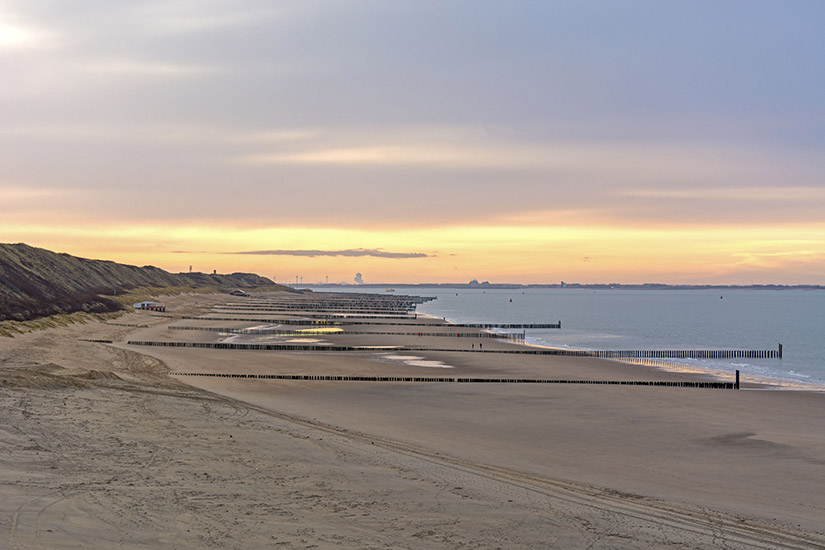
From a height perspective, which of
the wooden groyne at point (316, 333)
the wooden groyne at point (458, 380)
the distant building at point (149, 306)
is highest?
the distant building at point (149, 306)

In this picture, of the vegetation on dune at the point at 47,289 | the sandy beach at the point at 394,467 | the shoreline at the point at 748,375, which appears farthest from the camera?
the vegetation on dune at the point at 47,289

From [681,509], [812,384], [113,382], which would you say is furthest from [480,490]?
[812,384]

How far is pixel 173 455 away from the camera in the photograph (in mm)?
17672

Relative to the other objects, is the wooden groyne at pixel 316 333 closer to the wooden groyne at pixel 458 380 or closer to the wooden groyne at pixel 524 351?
the wooden groyne at pixel 524 351

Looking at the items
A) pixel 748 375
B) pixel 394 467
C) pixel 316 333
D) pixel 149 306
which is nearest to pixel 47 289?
pixel 149 306

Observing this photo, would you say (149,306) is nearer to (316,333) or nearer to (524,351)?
(316,333)

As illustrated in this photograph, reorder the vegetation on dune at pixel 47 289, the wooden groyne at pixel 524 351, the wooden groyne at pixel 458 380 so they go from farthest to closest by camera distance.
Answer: the vegetation on dune at pixel 47 289 < the wooden groyne at pixel 524 351 < the wooden groyne at pixel 458 380

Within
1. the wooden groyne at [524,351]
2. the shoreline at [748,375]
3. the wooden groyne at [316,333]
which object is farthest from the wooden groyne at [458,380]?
the wooden groyne at [316,333]

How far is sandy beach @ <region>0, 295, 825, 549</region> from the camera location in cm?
1281

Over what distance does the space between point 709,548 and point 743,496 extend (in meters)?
6.67

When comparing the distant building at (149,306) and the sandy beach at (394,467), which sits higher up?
the distant building at (149,306)

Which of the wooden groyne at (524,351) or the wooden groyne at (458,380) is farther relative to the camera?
the wooden groyne at (524,351)

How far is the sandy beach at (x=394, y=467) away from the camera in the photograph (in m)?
12.8

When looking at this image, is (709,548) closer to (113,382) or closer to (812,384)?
(113,382)
